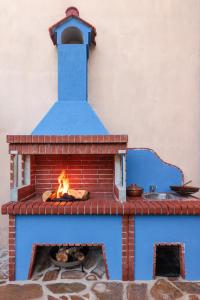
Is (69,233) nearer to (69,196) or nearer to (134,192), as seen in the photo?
(69,196)

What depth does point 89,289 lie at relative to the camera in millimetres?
2729

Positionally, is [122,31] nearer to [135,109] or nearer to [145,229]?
[135,109]

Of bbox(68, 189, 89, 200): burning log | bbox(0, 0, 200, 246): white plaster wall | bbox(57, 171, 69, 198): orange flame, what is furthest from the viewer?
bbox(0, 0, 200, 246): white plaster wall

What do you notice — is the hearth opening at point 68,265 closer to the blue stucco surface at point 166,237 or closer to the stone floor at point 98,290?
the stone floor at point 98,290

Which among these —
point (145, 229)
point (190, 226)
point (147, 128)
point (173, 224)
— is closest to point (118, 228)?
point (145, 229)

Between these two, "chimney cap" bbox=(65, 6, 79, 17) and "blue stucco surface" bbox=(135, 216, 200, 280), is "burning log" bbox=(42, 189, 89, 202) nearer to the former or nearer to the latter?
"blue stucco surface" bbox=(135, 216, 200, 280)

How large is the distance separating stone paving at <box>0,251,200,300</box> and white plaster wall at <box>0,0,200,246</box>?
5.48 ft

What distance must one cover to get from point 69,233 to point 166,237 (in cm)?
125

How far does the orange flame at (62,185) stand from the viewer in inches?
135

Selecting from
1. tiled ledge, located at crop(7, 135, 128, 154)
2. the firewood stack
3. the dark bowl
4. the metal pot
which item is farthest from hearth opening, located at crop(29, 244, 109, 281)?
the dark bowl

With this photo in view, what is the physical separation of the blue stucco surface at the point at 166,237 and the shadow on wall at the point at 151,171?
3.53ft

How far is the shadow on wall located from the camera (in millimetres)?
4039

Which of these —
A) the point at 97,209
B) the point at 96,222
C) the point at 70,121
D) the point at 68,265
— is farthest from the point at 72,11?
the point at 68,265

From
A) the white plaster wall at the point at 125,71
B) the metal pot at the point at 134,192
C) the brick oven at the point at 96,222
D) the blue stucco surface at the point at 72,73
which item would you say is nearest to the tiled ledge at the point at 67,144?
the brick oven at the point at 96,222
